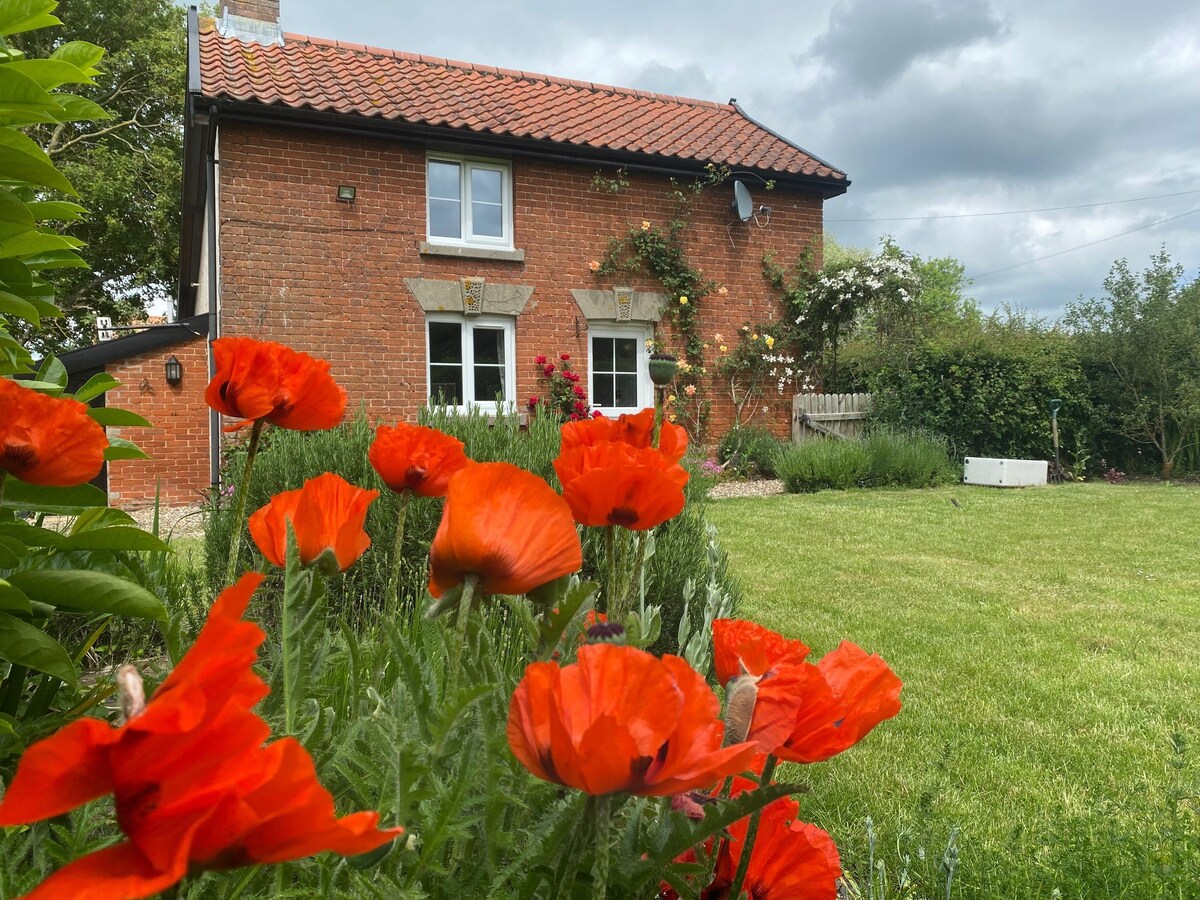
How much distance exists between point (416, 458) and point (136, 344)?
9.17 m

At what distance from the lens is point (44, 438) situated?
2.55ft

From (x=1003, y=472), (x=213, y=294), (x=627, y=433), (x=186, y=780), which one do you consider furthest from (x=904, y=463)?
(x=186, y=780)

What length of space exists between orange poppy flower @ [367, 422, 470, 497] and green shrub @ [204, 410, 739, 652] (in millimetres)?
1660

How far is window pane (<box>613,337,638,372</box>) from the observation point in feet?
34.0

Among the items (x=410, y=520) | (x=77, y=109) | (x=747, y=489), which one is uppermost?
(x=77, y=109)

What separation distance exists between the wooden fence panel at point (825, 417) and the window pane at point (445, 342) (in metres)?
4.95

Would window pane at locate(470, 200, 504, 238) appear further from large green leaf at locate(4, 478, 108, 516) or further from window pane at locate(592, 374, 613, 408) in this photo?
large green leaf at locate(4, 478, 108, 516)

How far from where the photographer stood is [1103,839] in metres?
1.88

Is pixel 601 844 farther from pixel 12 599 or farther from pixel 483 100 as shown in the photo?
pixel 483 100

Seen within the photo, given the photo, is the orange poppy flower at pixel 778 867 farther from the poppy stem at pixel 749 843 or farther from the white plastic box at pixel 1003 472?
the white plastic box at pixel 1003 472

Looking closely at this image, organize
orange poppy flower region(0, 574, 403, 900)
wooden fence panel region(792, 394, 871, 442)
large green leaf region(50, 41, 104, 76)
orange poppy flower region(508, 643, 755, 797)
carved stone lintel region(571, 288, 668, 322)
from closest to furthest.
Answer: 1. orange poppy flower region(0, 574, 403, 900)
2. orange poppy flower region(508, 643, 755, 797)
3. large green leaf region(50, 41, 104, 76)
4. carved stone lintel region(571, 288, 668, 322)
5. wooden fence panel region(792, 394, 871, 442)

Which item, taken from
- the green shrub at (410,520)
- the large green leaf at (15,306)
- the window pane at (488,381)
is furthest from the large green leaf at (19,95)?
the window pane at (488,381)

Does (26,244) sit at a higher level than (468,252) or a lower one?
lower

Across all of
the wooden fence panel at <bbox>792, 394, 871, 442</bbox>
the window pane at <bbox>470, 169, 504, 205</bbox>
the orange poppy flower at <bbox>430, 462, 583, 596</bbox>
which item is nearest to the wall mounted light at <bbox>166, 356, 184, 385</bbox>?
the window pane at <bbox>470, 169, 504, 205</bbox>
